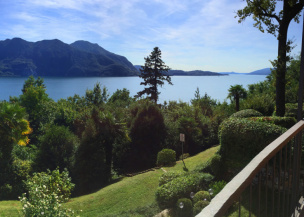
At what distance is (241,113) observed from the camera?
40.4 ft

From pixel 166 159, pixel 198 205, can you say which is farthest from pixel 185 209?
pixel 166 159

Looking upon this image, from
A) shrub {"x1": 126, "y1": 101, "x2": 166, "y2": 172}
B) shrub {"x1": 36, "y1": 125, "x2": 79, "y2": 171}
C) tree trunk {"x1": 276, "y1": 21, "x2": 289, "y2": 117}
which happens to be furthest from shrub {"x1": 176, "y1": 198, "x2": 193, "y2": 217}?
shrub {"x1": 36, "y1": 125, "x2": 79, "y2": 171}

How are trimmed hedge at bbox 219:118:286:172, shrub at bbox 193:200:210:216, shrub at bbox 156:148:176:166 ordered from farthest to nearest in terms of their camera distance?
1. shrub at bbox 156:148:176:166
2. shrub at bbox 193:200:210:216
3. trimmed hedge at bbox 219:118:286:172

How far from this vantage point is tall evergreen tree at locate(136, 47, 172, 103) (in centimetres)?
3434

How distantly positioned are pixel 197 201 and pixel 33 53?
199 m

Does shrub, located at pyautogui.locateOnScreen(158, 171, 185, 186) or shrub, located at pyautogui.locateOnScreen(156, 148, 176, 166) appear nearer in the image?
shrub, located at pyautogui.locateOnScreen(158, 171, 185, 186)

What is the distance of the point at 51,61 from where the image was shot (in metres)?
179

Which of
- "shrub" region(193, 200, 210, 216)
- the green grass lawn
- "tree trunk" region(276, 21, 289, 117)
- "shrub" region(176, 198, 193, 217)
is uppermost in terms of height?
"tree trunk" region(276, 21, 289, 117)

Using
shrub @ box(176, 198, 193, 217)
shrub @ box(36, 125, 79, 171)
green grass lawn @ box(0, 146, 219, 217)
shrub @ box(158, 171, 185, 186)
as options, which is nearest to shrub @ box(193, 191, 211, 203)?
shrub @ box(176, 198, 193, 217)

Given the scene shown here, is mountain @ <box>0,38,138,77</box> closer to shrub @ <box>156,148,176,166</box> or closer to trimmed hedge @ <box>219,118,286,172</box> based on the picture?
shrub @ <box>156,148,176,166</box>

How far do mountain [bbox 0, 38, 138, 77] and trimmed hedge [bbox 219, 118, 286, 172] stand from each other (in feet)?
494

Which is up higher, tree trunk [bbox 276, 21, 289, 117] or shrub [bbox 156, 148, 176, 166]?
tree trunk [bbox 276, 21, 289, 117]

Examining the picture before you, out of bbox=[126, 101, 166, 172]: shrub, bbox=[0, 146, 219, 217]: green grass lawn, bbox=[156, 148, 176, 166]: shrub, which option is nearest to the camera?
bbox=[0, 146, 219, 217]: green grass lawn

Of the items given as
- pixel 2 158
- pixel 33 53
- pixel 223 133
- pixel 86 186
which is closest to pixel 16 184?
pixel 2 158
